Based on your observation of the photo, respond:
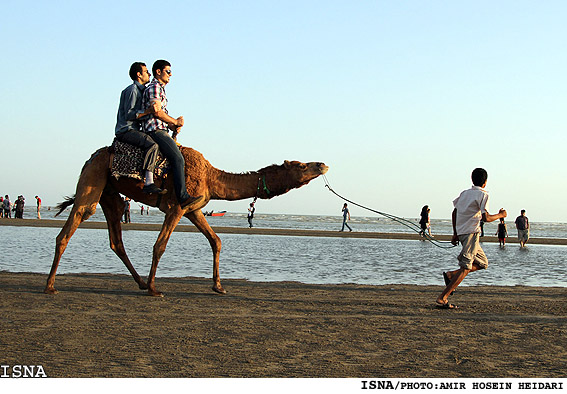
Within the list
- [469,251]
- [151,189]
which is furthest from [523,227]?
[151,189]

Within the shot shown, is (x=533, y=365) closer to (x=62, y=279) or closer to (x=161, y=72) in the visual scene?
(x=161, y=72)

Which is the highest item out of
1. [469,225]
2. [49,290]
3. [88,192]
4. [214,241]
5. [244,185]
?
[244,185]

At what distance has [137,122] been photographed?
32.1ft

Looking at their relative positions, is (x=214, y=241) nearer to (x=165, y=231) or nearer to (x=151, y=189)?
→ (x=165, y=231)

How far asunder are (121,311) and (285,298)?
8.83 ft

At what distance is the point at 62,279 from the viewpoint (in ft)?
37.5

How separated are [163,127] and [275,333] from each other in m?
4.47

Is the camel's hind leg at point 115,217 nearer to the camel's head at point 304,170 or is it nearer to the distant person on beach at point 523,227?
the camel's head at point 304,170

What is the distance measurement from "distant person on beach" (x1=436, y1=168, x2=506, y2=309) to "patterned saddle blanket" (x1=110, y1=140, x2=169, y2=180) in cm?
449

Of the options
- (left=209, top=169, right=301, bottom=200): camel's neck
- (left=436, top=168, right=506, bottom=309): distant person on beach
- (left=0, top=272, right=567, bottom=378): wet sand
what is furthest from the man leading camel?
(left=436, top=168, right=506, bottom=309): distant person on beach

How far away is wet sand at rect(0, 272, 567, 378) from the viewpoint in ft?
16.8

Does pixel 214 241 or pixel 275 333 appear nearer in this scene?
pixel 275 333

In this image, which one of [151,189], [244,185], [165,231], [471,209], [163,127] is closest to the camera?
[471,209]

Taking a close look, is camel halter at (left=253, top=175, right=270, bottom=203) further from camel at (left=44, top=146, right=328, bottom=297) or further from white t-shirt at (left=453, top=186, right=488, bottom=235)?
white t-shirt at (left=453, top=186, right=488, bottom=235)
